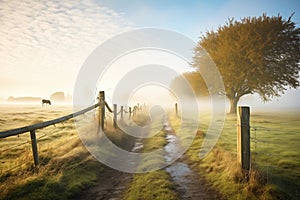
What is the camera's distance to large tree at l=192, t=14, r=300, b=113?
81.1 feet

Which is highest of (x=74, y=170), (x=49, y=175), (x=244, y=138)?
(x=244, y=138)

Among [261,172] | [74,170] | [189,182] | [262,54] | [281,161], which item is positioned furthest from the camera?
[262,54]

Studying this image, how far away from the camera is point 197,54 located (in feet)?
107

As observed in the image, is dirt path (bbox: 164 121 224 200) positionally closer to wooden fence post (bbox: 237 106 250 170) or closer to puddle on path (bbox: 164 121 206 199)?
puddle on path (bbox: 164 121 206 199)

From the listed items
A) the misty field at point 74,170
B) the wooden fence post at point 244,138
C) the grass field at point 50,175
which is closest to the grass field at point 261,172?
the misty field at point 74,170

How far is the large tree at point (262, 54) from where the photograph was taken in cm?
2472

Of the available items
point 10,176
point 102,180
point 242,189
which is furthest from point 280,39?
point 10,176

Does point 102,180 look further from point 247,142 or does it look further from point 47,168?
point 247,142

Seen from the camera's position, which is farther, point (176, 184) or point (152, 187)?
point (176, 184)

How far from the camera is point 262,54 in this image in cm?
2445

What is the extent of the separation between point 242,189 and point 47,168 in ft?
21.1

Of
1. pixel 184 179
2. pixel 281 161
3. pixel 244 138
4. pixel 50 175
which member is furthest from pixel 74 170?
pixel 281 161

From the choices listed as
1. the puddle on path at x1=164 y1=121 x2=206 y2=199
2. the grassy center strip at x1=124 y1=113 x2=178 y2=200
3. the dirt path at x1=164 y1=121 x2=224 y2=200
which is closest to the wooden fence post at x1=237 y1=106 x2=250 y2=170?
the dirt path at x1=164 y1=121 x2=224 y2=200

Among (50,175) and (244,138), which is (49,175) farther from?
(244,138)
